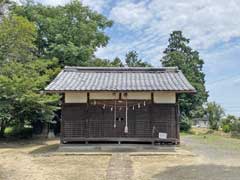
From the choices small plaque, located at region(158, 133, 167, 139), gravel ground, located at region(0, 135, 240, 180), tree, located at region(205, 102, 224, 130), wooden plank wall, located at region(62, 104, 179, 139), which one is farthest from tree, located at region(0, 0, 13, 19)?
tree, located at region(205, 102, 224, 130)

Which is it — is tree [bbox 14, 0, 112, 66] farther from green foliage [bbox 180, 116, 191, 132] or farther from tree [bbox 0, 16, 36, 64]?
green foliage [bbox 180, 116, 191, 132]

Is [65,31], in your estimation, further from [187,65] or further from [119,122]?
[187,65]

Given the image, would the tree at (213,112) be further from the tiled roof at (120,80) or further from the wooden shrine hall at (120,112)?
the wooden shrine hall at (120,112)

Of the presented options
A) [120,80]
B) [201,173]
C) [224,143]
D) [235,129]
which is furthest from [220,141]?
[201,173]

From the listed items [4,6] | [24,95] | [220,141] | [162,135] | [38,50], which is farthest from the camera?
[38,50]

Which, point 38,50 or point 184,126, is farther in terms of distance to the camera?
point 184,126

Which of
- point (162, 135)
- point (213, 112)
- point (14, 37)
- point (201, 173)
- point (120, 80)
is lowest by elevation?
point (201, 173)

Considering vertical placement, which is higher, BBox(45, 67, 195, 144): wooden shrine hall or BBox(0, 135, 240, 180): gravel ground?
BBox(45, 67, 195, 144): wooden shrine hall

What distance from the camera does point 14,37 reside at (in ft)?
67.4

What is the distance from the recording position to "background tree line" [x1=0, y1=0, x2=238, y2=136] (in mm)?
18641

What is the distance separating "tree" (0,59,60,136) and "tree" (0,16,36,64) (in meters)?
0.68

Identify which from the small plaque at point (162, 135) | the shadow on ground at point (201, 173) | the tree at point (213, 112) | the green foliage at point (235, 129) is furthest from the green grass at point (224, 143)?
the tree at point (213, 112)

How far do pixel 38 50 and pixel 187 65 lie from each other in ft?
65.7

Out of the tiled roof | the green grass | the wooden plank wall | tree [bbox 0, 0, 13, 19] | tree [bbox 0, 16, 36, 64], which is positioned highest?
tree [bbox 0, 0, 13, 19]
